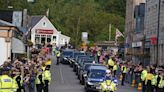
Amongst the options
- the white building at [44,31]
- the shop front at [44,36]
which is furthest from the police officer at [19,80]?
the white building at [44,31]

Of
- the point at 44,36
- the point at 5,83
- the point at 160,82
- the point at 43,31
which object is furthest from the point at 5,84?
the point at 43,31

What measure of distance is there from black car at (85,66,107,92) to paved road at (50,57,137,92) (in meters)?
1.39

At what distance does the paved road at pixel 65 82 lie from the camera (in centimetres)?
3588

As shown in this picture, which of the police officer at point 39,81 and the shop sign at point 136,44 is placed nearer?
the police officer at point 39,81

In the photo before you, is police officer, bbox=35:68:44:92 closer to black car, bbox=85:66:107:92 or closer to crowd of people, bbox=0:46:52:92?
crowd of people, bbox=0:46:52:92

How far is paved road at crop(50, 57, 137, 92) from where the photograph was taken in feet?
118

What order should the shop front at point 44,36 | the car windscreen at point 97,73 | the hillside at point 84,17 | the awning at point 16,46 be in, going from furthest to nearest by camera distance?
1. the shop front at point 44,36
2. the hillside at point 84,17
3. the awning at point 16,46
4. the car windscreen at point 97,73

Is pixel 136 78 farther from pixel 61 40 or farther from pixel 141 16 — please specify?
pixel 61 40

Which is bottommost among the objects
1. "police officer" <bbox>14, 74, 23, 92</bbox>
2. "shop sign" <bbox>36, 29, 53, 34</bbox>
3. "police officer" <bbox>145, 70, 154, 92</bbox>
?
"police officer" <bbox>145, 70, 154, 92</bbox>

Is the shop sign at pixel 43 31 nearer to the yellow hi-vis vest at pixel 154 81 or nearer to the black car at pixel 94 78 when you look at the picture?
the black car at pixel 94 78

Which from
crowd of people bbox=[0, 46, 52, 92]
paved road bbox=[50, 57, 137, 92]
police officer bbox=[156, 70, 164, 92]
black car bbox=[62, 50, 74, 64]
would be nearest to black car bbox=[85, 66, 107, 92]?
paved road bbox=[50, 57, 137, 92]

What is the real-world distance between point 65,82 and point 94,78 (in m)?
8.53

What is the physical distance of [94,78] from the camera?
33.3 meters

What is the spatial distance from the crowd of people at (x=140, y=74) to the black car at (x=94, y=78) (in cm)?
253
